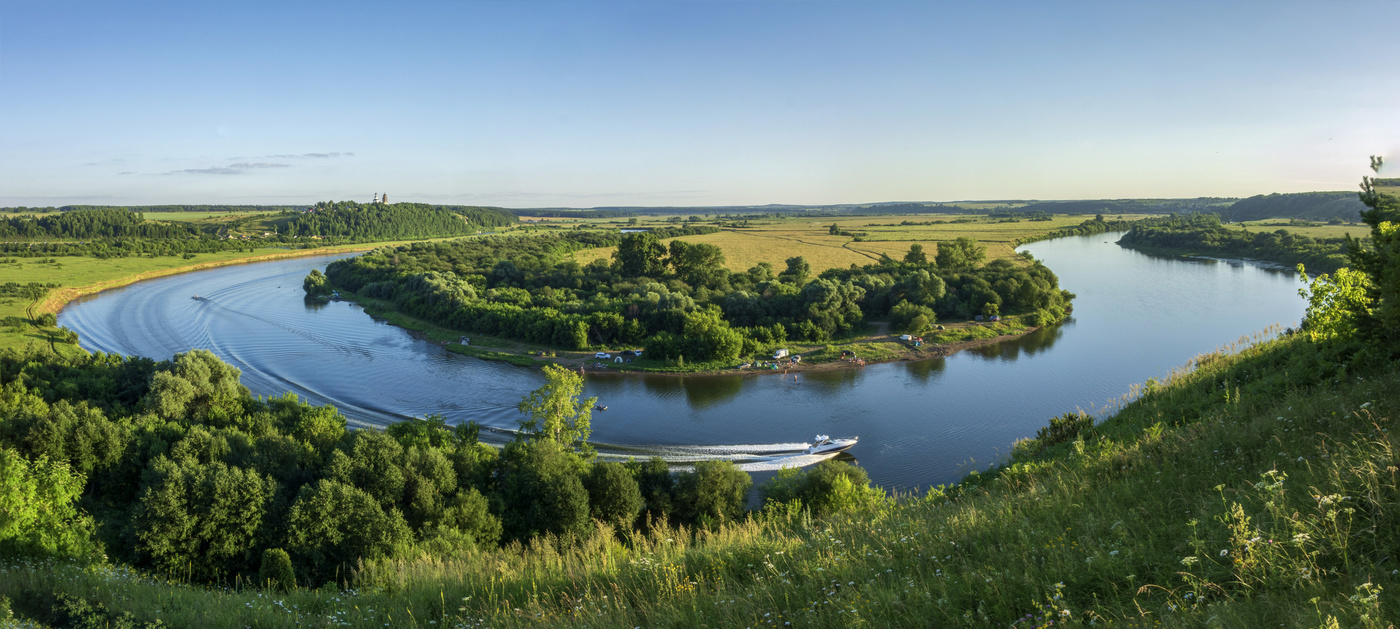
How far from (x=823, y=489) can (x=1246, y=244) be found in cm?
9819

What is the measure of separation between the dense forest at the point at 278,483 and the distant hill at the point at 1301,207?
120 meters

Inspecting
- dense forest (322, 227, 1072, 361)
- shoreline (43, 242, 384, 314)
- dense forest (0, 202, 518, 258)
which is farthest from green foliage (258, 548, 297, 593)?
dense forest (0, 202, 518, 258)

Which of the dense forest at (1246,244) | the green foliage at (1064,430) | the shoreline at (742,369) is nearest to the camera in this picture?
the green foliage at (1064,430)

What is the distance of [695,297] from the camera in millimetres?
52625

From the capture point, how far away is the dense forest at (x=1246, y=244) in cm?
6612

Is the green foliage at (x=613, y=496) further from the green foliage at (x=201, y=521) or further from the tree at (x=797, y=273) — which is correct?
the tree at (x=797, y=273)

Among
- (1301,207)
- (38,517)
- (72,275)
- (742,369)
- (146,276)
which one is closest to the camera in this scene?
(38,517)

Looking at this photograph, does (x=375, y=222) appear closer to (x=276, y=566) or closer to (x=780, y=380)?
(x=780, y=380)

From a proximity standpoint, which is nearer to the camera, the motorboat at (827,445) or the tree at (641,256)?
the motorboat at (827,445)

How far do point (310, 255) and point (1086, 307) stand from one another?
12224 centimetres

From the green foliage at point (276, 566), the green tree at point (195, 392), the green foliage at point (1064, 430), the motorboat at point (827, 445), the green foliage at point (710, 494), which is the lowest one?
the motorboat at point (827, 445)

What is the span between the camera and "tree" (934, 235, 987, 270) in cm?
6575

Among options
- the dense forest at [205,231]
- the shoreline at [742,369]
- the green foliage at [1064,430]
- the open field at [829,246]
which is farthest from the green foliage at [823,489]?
the dense forest at [205,231]

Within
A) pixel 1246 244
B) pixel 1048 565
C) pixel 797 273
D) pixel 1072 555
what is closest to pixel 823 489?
pixel 1072 555
